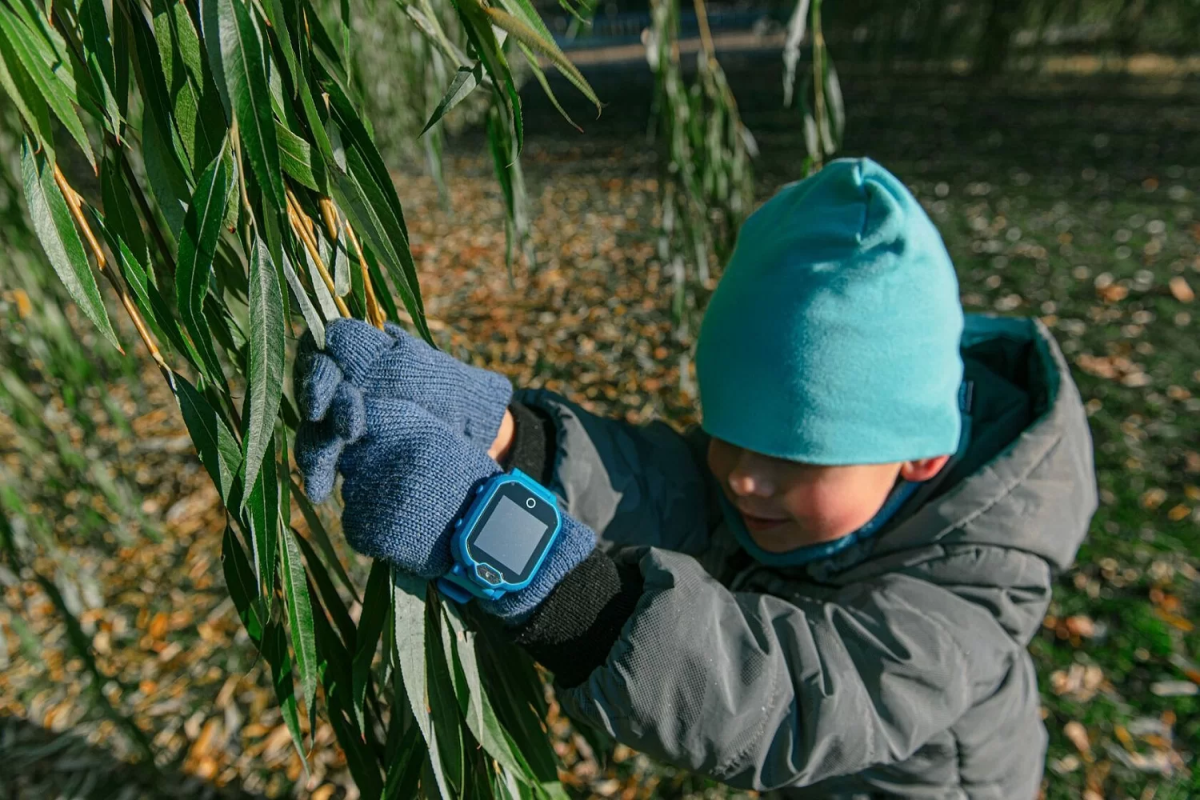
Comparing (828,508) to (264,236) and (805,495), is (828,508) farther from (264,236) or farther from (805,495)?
(264,236)

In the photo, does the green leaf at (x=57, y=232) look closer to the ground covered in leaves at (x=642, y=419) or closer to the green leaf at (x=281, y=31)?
the green leaf at (x=281, y=31)

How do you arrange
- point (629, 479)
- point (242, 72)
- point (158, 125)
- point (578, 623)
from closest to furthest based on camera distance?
1. point (242, 72)
2. point (158, 125)
3. point (578, 623)
4. point (629, 479)

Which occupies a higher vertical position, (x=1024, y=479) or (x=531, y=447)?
(x=531, y=447)

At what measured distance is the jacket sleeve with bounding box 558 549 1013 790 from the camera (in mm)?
905

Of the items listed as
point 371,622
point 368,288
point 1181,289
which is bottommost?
point 1181,289

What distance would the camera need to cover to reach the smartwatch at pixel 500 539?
83 cm

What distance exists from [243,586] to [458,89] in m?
0.55

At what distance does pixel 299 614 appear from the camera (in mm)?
752

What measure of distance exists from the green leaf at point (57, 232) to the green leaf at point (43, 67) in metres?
0.04

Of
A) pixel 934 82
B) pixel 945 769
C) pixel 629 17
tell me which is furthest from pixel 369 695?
pixel 629 17

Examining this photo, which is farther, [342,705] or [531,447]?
[531,447]

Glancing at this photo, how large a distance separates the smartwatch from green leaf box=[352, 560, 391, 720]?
61 millimetres

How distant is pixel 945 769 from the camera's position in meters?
1.16

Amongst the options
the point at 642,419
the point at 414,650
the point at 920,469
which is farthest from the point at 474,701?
the point at 642,419
